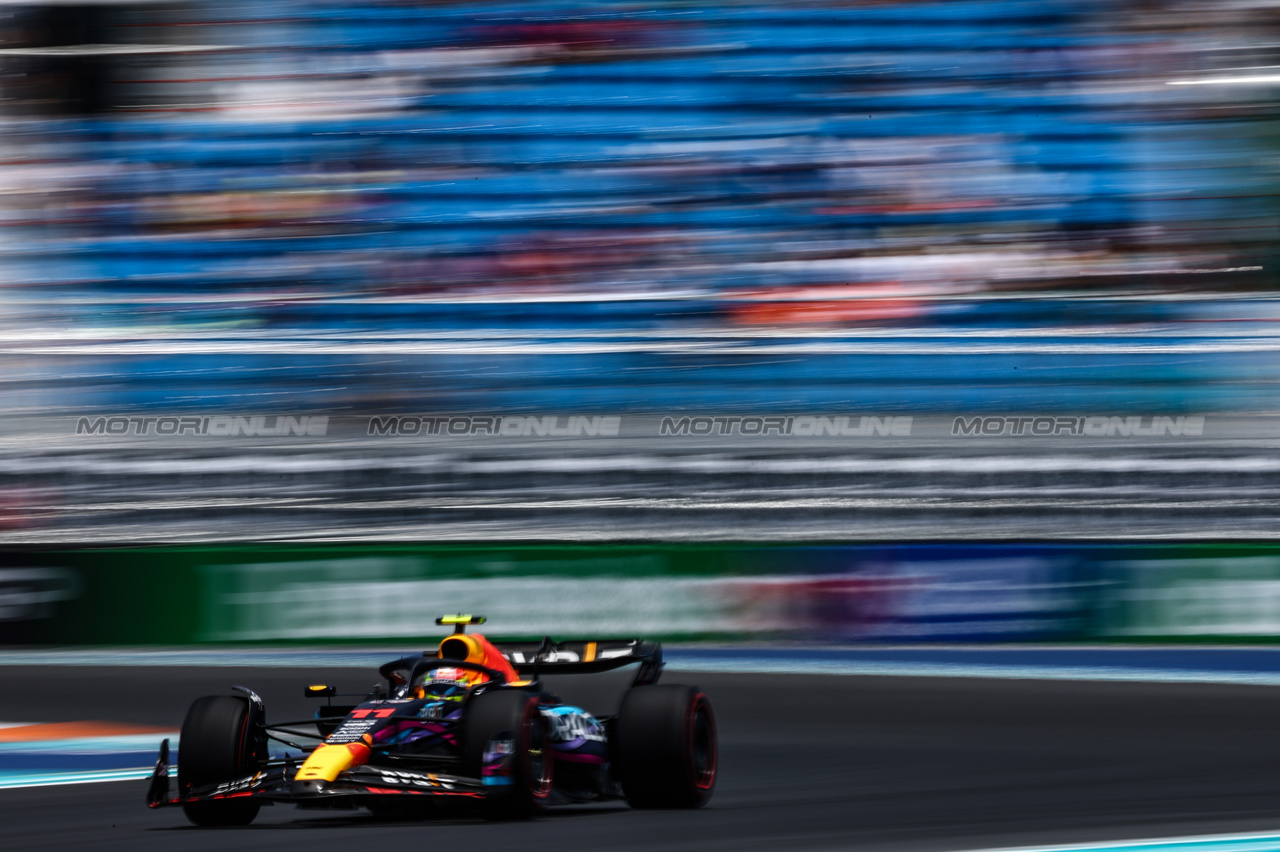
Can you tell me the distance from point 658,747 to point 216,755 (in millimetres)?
1308

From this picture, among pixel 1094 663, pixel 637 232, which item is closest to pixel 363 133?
pixel 637 232

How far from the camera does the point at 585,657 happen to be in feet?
19.8

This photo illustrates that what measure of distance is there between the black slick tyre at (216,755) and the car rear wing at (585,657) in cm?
97

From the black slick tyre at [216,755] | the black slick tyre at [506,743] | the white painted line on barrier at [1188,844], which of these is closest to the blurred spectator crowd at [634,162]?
the black slick tyre at [216,755]

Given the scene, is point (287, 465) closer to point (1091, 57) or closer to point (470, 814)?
point (1091, 57)

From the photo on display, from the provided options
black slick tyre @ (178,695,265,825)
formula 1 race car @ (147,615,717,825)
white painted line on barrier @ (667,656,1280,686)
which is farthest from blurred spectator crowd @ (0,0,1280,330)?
black slick tyre @ (178,695,265,825)

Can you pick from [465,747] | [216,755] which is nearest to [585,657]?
[465,747]

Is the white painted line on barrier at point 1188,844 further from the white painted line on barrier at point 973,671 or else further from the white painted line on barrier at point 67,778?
the white painted line on barrier at point 973,671

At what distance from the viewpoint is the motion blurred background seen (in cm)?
1253

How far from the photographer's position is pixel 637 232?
1285cm

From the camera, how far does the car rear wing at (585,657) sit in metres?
5.99

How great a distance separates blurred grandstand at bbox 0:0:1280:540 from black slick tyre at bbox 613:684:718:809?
267 inches

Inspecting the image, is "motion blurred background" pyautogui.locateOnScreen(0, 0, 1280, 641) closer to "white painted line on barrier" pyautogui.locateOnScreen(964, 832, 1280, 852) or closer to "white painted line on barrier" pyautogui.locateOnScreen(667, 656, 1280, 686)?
"white painted line on barrier" pyautogui.locateOnScreen(667, 656, 1280, 686)

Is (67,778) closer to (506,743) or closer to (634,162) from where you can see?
(506,743)
